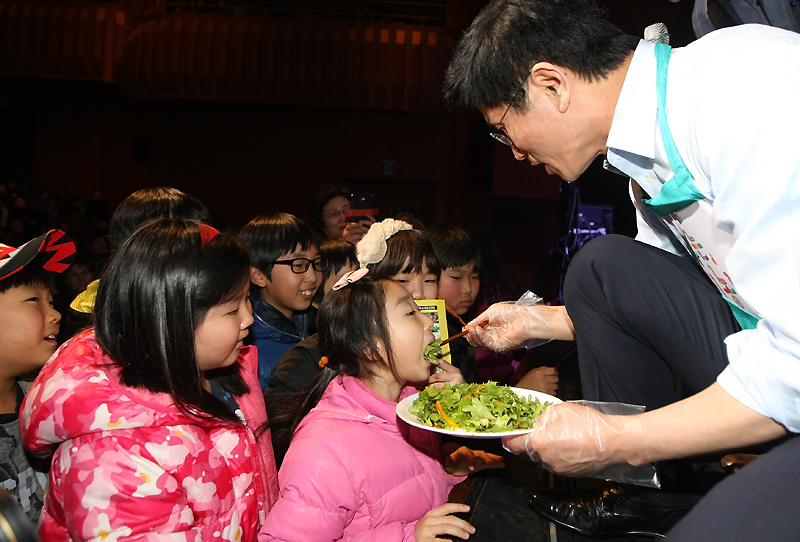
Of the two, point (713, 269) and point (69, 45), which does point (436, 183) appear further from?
point (713, 269)

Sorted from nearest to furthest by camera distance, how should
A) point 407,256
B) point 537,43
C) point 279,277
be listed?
point 537,43 → point 407,256 → point 279,277

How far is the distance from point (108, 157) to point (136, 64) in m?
1.84

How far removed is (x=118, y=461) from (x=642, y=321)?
1198 mm

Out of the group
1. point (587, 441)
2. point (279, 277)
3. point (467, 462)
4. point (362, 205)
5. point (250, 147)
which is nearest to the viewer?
point (587, 441)

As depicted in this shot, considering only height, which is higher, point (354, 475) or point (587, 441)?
point (587, 441)

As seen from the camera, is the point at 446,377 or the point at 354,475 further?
the point at 446,377

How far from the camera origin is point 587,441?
120cm

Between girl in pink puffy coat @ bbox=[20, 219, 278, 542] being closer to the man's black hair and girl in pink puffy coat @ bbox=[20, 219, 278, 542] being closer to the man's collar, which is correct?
the man's black hair

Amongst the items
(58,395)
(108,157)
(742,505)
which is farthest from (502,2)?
(108,157)

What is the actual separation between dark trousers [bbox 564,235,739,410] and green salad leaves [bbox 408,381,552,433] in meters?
0.20

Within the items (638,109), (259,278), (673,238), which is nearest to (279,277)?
(259,278)

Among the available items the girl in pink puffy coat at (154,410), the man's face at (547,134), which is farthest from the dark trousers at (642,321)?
the girl in pink puffy coat at (154,410)

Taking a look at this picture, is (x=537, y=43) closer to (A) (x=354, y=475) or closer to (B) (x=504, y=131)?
(B) (x=504, y=131)

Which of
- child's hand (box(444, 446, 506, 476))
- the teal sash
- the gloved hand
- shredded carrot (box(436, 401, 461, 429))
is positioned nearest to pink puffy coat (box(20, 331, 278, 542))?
shredded carrot (box(436, 401, 461, 429))
